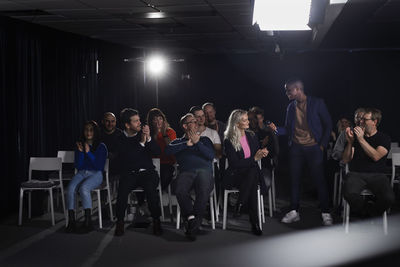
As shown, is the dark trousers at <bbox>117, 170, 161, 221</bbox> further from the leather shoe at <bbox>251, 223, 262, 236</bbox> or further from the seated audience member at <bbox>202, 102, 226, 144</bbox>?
the seated audience member at <bbox>202, 102, 226, 144</bbox>

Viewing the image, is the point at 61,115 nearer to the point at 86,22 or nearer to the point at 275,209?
the point at 86,22

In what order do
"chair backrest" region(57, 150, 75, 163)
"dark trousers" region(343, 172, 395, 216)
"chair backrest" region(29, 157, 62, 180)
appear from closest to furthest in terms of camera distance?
"dark trousers" region(343, 172, 395, 216) < "chair backrest" region(29, 157, 62, 180) < "chair backrest" region(57, 150, 75, 163)

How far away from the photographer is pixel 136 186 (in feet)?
19.0

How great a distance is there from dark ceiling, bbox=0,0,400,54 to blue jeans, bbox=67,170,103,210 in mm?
Result: 1929

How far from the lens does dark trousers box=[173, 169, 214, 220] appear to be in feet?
18.2

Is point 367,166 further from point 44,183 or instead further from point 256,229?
point 44,183

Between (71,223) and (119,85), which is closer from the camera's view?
(71,223)

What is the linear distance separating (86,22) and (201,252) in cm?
407

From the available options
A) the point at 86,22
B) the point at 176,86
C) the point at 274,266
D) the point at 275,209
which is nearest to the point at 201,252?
the point at 274,266

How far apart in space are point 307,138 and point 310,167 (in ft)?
1.08

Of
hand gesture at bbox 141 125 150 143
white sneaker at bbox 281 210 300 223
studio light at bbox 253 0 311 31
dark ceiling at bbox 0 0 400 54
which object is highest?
dark ceiling at bbox 0 0 400 54

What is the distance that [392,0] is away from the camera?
6.45 metres

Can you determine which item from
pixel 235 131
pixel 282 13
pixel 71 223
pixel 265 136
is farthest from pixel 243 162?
pixel 71 223

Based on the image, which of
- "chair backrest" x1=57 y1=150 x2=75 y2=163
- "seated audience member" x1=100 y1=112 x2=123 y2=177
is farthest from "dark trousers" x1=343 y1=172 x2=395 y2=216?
"chair backrest" x1=57 y1=150 x2=75 y2=163
